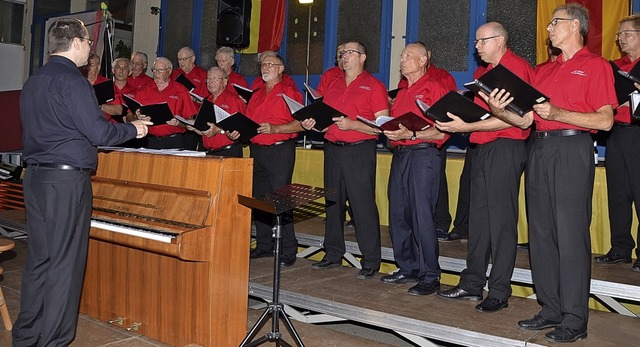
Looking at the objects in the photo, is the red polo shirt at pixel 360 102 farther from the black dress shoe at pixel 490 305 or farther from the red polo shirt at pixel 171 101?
the red polo shirt at pixel 171 101

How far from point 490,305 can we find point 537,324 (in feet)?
1.23

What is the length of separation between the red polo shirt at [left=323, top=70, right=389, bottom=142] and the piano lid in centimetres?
146

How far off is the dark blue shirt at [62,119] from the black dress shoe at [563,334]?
2.41m

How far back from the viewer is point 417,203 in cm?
406

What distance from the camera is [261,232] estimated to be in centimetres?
520

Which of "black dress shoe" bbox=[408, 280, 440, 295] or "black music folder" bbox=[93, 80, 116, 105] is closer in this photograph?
"black dress shoe" bbox=[408, 280, 440, 295]

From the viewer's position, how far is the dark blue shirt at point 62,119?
302 cm

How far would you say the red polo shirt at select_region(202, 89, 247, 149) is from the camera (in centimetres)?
534

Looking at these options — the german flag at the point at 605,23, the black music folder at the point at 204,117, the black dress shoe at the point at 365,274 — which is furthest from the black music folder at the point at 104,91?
the german flag at the point at 605,23

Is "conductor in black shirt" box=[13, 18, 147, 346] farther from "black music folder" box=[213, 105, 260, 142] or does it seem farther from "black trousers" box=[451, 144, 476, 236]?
"black trousers" box=[451, 144, 476, 236]

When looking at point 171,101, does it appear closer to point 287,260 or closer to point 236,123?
point 236,123

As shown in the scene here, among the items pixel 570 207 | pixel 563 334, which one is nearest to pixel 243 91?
pixel 570 207

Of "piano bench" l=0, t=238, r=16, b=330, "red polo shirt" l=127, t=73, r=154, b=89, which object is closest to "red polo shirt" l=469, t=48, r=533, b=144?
"piano bench" l=0, t=238, r=16, b=330

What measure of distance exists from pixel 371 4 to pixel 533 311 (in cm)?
481
